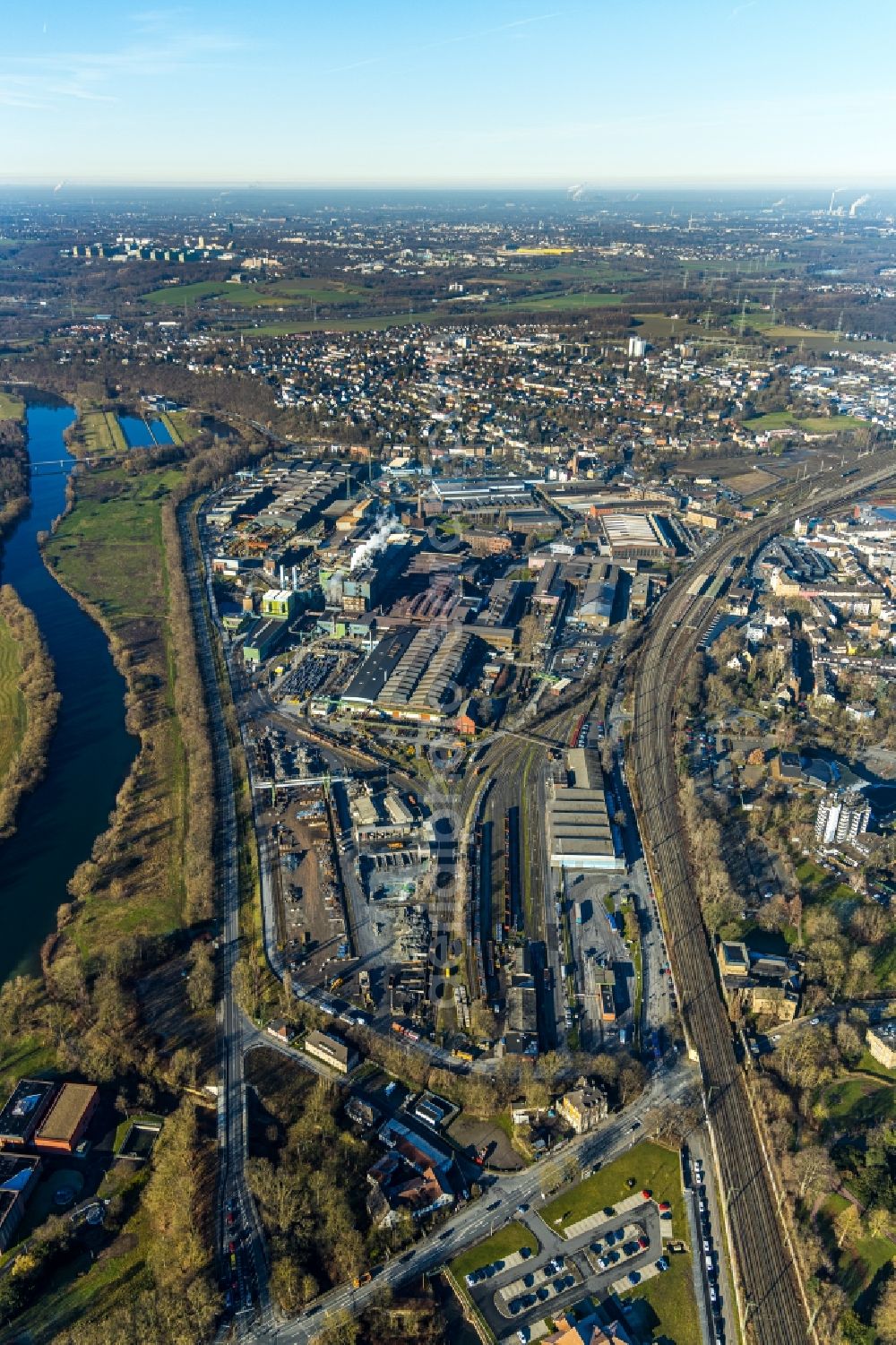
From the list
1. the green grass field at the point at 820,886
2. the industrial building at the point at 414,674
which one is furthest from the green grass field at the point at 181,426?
the green grass field at the point at 820,886

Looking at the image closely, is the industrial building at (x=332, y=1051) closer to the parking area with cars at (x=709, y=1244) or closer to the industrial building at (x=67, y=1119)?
the industrial building at (x=67, y=1119)

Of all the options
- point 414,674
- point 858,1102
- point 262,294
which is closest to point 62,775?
point 414,674

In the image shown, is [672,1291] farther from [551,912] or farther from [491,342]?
[491,342]

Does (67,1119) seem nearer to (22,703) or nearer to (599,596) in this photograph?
(22,703)

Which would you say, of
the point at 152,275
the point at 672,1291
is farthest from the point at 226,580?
the point at 152,275

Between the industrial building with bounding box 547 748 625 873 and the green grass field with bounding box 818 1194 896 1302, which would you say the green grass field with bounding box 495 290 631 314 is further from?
the green grass field with bounding box 818 1194 896 1302

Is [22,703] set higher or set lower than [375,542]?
lower
